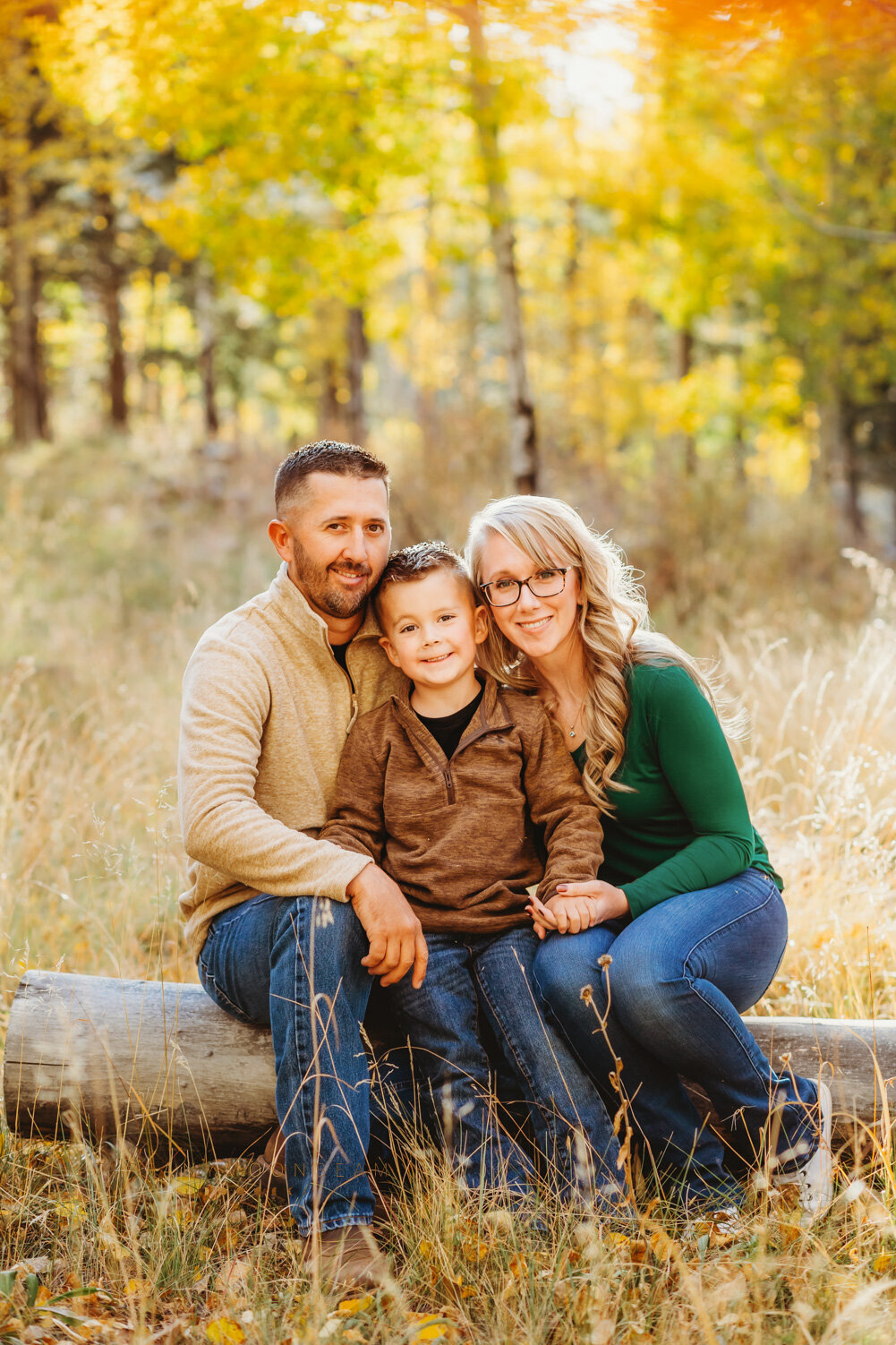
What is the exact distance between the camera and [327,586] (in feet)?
9.27

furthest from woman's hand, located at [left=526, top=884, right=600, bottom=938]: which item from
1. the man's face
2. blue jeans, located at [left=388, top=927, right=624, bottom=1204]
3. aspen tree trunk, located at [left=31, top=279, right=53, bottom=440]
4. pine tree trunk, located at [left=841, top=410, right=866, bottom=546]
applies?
aspen tree trunk, located at [left=31, top=279, right=53, bottom=440]

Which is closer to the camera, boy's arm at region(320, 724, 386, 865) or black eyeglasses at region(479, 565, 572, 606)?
boy's arm at region(320, 724, 386, 865)

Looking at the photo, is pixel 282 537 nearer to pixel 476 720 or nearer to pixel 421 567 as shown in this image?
pixel 421 567

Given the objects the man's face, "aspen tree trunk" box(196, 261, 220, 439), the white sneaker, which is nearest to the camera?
the white sneaker

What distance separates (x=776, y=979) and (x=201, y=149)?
676 centimetres

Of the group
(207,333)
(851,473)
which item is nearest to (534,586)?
(851,473)

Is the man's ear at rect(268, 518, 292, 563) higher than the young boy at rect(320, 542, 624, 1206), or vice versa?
the man's ear at rect(268, 518, 292, 563)

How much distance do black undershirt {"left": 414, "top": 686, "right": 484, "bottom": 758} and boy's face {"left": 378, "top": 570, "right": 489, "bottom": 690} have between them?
3.5 inches

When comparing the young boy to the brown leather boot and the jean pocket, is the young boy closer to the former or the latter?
the brown leather boot

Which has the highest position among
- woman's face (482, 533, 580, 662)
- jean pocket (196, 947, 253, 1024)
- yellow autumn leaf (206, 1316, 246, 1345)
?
woman's face (482, 533, 580, 662)

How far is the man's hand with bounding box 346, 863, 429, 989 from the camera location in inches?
92.9

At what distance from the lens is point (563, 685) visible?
2.88 meters

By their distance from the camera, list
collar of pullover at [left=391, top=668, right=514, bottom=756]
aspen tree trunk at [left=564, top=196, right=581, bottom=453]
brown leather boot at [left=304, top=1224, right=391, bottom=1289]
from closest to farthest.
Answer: brown leather boot at [left=304, top=1224, right=391, bottom=1289], collar of pullover at [left=391, top=668, right=514, bottom=756], aspen tree trunk at [left=564, top=196, right=581, bottom=453]

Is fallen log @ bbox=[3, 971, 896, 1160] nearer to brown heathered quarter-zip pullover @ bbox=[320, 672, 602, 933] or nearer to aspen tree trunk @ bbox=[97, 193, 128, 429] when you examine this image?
brown heathered quarter-zip pullover @ bbox=[320, 672, 602, 933]
